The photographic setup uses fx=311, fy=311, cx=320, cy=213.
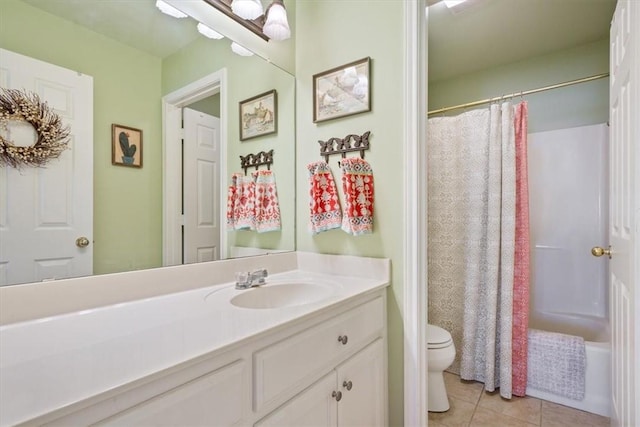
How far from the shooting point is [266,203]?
64.8 inches

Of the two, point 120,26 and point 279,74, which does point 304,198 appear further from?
point 120,26

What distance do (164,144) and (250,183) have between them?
1.51 ft

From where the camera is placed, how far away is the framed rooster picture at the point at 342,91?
57.0 inches

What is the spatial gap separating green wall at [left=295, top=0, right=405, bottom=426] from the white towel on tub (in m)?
1.05

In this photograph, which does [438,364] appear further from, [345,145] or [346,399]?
[345,145]

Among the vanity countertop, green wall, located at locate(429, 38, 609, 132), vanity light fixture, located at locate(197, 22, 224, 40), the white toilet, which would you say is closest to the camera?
the vanity countertop

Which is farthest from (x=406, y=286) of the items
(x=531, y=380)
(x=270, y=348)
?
(x=531, y=380)

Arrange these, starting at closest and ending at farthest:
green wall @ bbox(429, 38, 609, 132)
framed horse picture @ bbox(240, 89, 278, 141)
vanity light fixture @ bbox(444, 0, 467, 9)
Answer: framed horse picture @ bbox(240, 89, 278, 141) < vanity light fixture @ bbox(444, 0, 467, 9) < green wall @ bbox(429, 38, 609, 132)

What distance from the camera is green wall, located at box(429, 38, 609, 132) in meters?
2.26

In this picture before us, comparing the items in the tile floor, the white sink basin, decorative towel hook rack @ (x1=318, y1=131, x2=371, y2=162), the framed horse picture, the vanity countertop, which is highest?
the framed horse picture

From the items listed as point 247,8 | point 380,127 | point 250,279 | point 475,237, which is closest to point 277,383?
point 250,279

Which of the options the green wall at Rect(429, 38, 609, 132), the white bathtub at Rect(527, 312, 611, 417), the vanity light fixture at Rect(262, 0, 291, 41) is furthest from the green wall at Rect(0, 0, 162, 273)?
the green wall at Rect(429, 38, 609, 132)

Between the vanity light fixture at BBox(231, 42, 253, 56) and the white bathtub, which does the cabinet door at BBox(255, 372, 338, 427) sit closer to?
the vanity light fixture at BBox(231, 42, 253, 56)

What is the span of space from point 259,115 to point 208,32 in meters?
0.41
